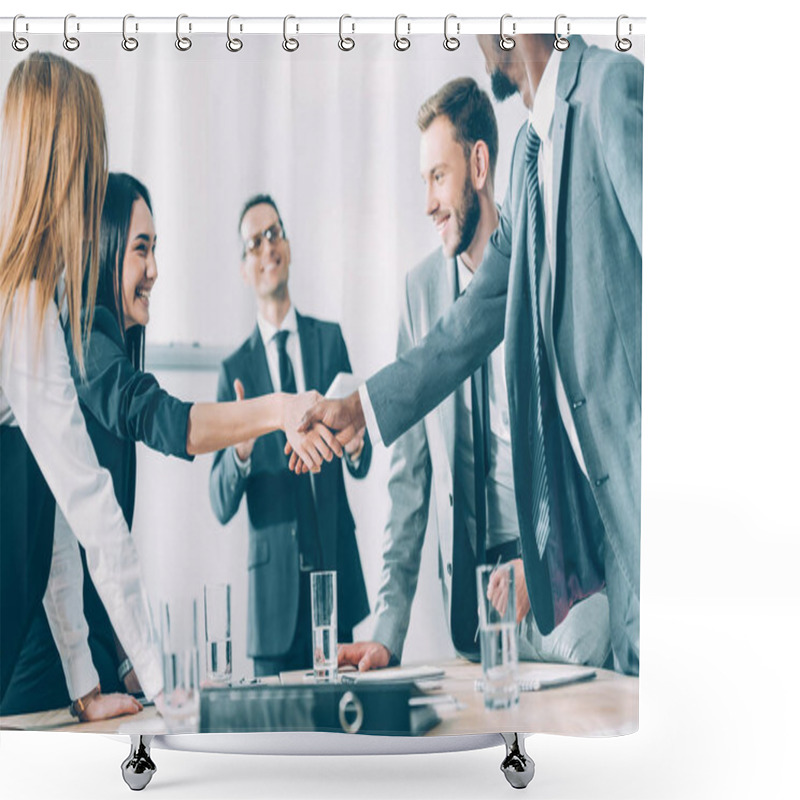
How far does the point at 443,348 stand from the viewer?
2.32 metres

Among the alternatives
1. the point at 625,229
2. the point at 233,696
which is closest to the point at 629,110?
the point at 625,229

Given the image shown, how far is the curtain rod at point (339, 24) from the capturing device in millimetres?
2277

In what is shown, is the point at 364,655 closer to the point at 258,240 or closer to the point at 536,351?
the point at 536,351

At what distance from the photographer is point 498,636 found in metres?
2.34

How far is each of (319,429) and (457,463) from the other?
0.28 m

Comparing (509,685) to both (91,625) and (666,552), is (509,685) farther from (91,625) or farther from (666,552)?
(666,552)

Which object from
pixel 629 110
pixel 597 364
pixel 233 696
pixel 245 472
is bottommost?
pixel 233 696

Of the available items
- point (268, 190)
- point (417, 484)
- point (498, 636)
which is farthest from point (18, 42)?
point (498, 636)

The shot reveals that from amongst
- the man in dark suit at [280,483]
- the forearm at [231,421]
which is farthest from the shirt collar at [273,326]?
the forearm at [231,421]

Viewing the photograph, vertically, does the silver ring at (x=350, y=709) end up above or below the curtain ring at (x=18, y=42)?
below

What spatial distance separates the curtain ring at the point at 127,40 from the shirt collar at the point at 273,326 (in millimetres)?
573

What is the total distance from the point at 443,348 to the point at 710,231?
54.3 inches

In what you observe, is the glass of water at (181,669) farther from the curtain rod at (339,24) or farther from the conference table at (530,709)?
the curtain rod at (339,24)

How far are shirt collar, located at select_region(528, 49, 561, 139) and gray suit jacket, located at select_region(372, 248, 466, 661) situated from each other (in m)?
0.31
